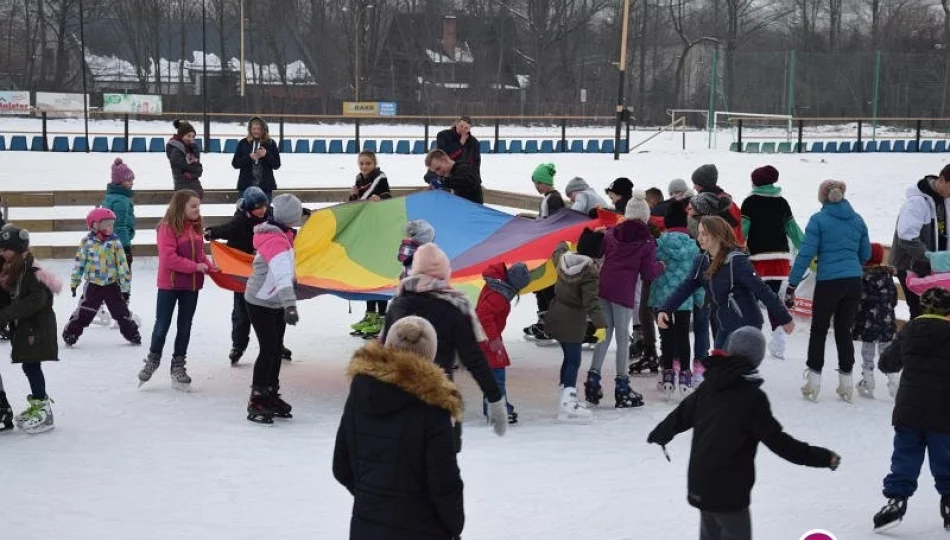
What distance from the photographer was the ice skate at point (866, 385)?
30.9ft

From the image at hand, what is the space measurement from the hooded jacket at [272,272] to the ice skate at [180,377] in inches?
52.4

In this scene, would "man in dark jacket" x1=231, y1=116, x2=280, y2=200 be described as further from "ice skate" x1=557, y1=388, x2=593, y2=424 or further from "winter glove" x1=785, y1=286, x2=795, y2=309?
"winter glove" x1=785, y1=286, x2=795, y2=309

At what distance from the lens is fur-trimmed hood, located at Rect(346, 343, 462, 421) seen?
414 cm

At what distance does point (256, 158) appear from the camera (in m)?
14.4

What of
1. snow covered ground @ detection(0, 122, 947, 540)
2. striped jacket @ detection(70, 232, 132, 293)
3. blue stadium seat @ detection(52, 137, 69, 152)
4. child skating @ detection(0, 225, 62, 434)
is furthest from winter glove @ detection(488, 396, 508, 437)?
blue stadium seat @ detection(52, 137, 69, 152)

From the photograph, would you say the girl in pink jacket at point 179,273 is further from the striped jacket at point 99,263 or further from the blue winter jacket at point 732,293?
the blue winter jacket at point 732,293

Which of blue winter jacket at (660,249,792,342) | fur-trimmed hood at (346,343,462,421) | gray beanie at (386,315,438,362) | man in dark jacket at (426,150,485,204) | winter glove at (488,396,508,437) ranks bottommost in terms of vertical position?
winter glove at (488,396,508,437)

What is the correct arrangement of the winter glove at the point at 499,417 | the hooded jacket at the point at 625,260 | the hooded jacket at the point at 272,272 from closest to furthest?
1. the winter glove at the point at 499,417
2. the hooded jacket at the point at 272,272
3. the hooded jacket at the point at 625,260

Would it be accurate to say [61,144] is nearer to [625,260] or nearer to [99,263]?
[99,263]

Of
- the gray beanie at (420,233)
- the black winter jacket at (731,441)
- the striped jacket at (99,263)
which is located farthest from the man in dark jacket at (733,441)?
the striped jacket at (99,263)

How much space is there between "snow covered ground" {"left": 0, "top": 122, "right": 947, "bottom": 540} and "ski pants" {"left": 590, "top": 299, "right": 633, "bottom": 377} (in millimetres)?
341

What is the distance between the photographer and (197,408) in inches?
352

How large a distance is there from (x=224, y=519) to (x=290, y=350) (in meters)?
4.35

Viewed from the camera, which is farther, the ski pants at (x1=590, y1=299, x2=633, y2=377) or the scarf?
the ski pants at (x1=590, y1=299, x2=633, y2=377)
